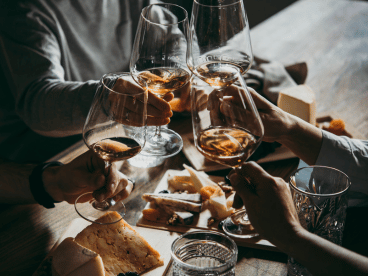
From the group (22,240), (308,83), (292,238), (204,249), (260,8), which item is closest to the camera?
(292,238)

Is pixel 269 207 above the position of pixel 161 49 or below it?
below

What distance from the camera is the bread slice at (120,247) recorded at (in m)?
0.86

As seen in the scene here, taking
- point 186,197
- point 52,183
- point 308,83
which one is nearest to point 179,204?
point 186,197

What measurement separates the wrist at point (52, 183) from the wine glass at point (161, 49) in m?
0.40

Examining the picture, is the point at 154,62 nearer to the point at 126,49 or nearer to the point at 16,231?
the point at 16,231

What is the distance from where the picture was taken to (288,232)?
71 cm

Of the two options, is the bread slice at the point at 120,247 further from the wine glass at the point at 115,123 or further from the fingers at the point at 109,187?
the wine glass at the point at 115,123

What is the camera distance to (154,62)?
35.8 inches

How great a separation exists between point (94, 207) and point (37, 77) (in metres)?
0.79

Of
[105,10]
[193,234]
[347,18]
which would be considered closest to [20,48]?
[105,10]

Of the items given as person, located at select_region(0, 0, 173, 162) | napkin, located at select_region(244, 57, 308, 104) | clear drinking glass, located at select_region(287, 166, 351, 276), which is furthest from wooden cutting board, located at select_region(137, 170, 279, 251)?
napkin, located at select_region(244, 57, 308, 104)

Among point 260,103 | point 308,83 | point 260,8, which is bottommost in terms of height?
point 260,8

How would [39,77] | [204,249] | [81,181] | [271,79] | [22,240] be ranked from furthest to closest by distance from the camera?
[271,79], [39,77], [81,181], [22,240], [204,249]

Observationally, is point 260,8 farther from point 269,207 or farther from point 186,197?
point 269,207
